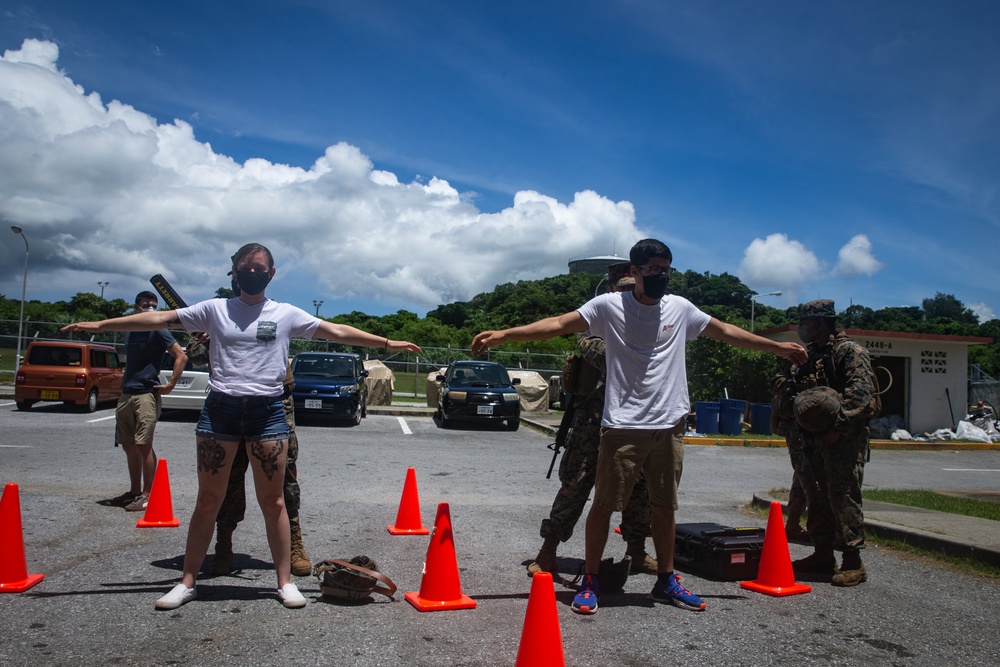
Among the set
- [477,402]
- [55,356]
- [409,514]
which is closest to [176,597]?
[409,514]

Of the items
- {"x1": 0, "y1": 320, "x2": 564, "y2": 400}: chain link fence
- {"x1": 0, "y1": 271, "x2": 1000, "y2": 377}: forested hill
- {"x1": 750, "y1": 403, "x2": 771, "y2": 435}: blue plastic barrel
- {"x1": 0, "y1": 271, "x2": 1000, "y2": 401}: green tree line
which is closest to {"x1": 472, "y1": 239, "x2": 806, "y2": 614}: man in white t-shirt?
{"x1": 750, "y1": 403, "x2": 771, "y2": 435}: blue plastic barrel

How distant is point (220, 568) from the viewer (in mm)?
4613

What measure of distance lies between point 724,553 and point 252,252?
3539mm

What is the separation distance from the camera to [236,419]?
4.02 metres

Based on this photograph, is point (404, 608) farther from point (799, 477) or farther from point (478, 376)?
point (478, 376)

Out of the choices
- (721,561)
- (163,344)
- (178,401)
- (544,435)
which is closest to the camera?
(721,561)

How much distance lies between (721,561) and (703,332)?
1.58 m

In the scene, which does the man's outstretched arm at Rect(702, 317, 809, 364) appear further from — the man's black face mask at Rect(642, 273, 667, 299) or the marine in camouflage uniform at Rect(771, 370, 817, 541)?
the marine in camouflage uniform at Rect(771, 370, 817, 541)

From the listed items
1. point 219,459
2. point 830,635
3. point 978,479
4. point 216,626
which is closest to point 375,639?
point 216,626

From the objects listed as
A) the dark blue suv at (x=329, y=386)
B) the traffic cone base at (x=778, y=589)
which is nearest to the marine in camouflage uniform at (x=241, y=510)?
the traffic cone base at (x=778, y=589)

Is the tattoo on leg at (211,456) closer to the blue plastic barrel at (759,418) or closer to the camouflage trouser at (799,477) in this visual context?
the camouflage trouser at (799,477)

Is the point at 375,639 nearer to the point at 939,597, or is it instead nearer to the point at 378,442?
the point at 939,597

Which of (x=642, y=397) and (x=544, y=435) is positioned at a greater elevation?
(x=642, y=397)

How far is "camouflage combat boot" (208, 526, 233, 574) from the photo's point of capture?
4609 mm
